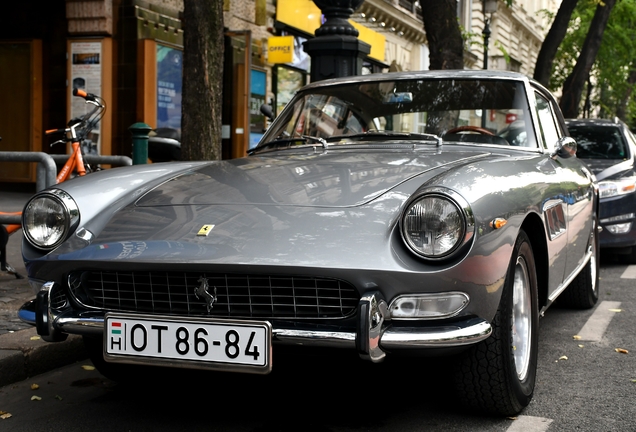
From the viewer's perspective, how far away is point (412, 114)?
4.55m

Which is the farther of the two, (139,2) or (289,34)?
(289,34)

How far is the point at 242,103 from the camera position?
1464cm

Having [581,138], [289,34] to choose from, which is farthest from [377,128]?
[289,34]

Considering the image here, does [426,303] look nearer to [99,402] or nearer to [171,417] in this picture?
[171,417]

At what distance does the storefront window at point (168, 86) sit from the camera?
12.9 meters

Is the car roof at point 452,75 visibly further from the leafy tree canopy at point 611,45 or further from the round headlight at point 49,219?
the leafy tree canopy at point 611,45

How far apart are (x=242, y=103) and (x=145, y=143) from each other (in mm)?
6686

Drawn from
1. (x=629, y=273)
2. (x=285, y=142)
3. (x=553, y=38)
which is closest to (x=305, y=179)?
(x=285, y=142)

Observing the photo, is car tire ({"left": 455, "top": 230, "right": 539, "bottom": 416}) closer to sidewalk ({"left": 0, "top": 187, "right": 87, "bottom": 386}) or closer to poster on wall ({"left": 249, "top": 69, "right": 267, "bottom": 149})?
sidewalk ({"left": 0, "top": 187, "right": 87, "bottom": 386})

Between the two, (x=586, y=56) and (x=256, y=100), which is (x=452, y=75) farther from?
(x=586, y=56)

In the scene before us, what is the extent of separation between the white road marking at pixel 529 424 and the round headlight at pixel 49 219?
1.89m

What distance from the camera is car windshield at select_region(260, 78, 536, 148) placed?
4309 mm

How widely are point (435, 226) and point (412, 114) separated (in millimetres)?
1823

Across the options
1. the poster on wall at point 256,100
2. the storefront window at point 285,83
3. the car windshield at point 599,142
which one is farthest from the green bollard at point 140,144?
the storefront window at point 285,83
